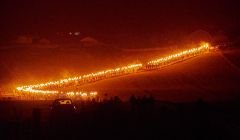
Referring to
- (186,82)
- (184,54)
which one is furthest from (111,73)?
(184,54)

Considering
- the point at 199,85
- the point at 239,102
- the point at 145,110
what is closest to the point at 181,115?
the point at 145,110

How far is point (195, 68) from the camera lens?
1688 inches

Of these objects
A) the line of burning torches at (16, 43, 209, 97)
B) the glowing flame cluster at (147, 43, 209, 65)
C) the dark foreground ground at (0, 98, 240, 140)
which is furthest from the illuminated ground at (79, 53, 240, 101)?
the dark foreground ground at (0, 98, 240, 140)

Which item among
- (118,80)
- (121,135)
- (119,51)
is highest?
(119,51)

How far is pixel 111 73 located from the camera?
41062 millimetres

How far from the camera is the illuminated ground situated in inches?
1363

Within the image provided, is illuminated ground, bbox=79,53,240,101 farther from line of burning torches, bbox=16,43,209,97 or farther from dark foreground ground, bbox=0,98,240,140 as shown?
dark foreground ground, bbox=0,98,240,140

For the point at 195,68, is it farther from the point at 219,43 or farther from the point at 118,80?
the point at 219,43

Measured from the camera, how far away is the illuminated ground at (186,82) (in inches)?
1363

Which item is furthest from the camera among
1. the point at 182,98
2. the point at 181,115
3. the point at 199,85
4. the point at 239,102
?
the point at 199,85

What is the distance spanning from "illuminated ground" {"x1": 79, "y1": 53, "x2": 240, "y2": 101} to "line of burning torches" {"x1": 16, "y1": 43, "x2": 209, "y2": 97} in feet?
3.22

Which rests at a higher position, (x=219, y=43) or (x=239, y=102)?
(x=219, y=43)

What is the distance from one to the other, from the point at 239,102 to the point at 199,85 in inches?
368

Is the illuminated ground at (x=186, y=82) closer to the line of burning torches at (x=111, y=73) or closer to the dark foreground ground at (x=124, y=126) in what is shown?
the line of burning torches at (x=111, y=73)
